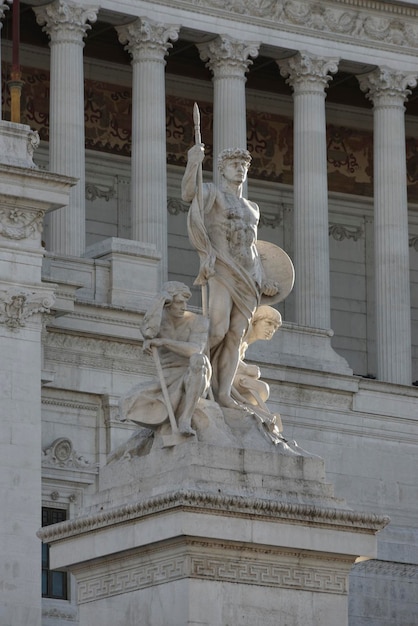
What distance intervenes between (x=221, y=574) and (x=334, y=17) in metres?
34.2

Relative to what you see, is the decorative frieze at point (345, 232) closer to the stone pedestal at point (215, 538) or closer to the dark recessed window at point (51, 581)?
the dark recessed window at point (51, 581)

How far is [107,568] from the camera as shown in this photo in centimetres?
2472

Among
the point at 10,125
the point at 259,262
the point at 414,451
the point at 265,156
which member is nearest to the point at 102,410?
the point at 10,125

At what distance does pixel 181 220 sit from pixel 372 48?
6091 millimetres

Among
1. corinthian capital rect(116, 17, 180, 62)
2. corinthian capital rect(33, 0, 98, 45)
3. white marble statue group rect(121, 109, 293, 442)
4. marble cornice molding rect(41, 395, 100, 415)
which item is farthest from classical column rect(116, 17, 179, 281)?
white marble statue group rect(121, 109, 293, 442)

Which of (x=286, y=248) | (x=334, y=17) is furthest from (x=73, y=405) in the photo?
(x=286, y=248)

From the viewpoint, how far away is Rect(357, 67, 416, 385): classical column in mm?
54219

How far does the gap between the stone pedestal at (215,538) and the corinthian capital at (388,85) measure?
3261 cm

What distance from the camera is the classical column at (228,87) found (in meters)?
54.2

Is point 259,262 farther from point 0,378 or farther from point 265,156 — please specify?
point 265,156

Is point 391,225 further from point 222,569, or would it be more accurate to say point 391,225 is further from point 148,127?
point 222,569

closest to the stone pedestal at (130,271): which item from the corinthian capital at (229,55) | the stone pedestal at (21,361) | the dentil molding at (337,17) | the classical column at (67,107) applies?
the stone pedestal at (21,361)

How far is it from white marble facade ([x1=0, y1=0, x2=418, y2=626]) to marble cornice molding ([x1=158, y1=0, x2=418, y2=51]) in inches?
1.8

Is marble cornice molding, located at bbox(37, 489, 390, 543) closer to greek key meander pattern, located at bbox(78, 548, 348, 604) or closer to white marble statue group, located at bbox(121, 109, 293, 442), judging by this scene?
greek key meander pattern, located at bbox(78, 548, 348, 604)
